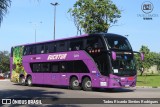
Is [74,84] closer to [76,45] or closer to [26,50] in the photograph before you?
[76,45]

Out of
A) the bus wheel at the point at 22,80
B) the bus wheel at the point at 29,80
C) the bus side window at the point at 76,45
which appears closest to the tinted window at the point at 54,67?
the bus side window at the point at 76,45

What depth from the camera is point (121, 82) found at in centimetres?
2517

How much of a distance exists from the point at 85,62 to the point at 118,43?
8.51ft

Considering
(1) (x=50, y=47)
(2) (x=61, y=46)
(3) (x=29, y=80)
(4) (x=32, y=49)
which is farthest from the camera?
(3) (x=29, y=80)

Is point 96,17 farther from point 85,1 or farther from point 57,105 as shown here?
point 57,105

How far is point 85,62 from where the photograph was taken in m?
26.5

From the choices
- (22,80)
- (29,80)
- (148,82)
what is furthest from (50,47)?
(148,82)

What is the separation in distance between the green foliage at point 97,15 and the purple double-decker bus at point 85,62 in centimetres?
956

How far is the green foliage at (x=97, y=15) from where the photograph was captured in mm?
40750

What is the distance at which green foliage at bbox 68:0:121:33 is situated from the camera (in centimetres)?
4075

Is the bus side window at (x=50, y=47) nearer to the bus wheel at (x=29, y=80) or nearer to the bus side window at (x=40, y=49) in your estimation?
the bus side window at (x=40, y=49)

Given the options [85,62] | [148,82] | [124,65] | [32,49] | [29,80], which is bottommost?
[148,82]

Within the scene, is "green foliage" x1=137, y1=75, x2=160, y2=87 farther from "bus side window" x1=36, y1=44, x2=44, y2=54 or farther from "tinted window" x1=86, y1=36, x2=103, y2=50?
"tinted window" x1=86, y1=36, x2=103, y2=50

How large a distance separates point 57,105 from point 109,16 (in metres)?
26.6
